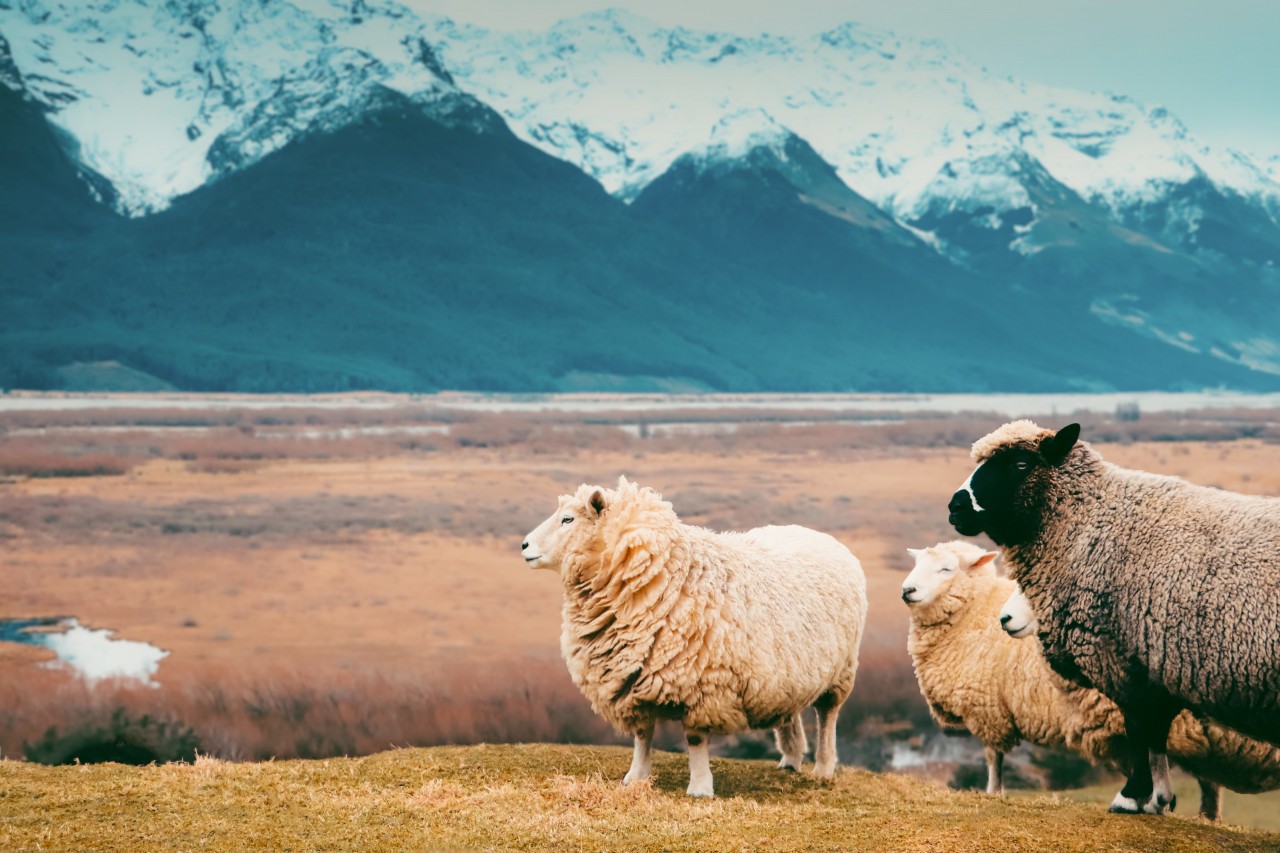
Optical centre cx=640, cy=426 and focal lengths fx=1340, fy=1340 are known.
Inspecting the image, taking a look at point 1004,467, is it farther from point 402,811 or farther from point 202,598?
point 202,598

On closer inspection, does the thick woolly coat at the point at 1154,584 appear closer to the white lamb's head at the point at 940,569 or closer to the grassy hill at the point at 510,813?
the grassy hill at the point at 510,813

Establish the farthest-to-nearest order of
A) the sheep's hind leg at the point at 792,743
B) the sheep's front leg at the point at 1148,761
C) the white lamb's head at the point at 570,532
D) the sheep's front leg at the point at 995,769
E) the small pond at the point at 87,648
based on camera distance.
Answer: the small pond at the point at 87,648, the sheep's front leg at the point at 995,769, the sheep's hind leg at the point at 792,743, the white lamb's head at the point at 570,532, the sheep's front leg at the point at 1148,761

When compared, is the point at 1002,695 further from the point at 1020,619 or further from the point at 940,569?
the point at 1020,619

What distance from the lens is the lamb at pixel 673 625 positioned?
517 inches

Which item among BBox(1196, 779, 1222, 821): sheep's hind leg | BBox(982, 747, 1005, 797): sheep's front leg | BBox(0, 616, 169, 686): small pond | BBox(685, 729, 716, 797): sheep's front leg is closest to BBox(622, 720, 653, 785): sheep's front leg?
BBox(685, 729, 716, 797): sheep's front leg

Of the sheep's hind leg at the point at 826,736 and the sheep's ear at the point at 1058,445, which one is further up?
the sheep's ear at the point at 1058,445

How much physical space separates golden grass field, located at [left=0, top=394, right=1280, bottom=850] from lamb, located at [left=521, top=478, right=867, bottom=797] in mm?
816

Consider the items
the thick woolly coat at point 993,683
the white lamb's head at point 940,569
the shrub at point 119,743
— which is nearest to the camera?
the thick woolly coat at point 993,683

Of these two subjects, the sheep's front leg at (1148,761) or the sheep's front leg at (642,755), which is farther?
the sheep's front leg at (642,755)

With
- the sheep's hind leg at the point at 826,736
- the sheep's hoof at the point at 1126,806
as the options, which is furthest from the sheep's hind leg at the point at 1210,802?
the sheep's hind leg at the point at 826,736

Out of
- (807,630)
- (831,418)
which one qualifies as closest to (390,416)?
(831,418)

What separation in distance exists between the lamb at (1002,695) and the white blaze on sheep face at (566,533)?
13.5ft

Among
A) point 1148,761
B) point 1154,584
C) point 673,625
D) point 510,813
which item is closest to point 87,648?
point 673,625

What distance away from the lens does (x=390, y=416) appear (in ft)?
395
